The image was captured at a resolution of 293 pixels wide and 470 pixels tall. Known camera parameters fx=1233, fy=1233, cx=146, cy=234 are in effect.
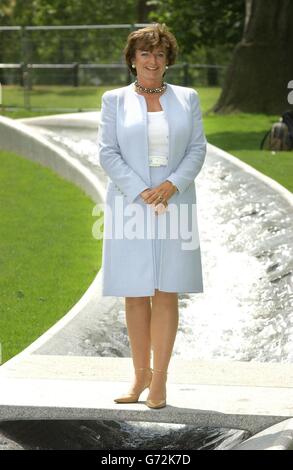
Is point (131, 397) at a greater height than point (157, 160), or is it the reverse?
point (157, 160)

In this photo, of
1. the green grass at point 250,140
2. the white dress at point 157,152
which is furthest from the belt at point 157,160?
the green grass at point 250,140

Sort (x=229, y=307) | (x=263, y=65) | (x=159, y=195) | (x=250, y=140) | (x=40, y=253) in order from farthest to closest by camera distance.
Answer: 1. (x=263, y=65)
2. (x=250, y=140)
3. (x=40, y=253)
4. (x=229, y=307)
5. (x=159, y=195)

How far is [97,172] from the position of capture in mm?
19219

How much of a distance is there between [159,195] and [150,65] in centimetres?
75

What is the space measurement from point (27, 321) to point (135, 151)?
12.0 feet

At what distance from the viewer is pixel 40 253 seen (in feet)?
43.7

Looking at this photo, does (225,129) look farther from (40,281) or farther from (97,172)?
(40,281)

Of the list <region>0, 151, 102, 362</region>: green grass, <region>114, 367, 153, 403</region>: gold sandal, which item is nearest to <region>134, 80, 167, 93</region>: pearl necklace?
<region>114, 367, 153, 403</region>: gold sandal

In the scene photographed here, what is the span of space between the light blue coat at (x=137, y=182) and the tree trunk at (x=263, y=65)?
1873 centimetres

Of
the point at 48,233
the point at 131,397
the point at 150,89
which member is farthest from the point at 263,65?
the point at 131,397

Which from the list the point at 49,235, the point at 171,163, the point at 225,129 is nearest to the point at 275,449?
the point at 171,163

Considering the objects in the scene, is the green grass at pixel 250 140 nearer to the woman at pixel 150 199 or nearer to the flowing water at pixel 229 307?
the flowing water at pixel 229 307

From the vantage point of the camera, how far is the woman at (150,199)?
696 cm

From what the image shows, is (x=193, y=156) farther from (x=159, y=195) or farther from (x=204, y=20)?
(x=204, y=20)
